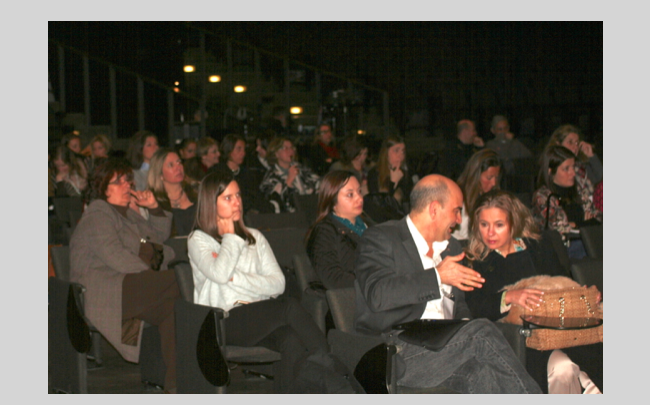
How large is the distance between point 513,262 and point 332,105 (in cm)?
804

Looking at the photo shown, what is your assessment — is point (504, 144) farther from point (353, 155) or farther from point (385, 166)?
point (385, 166)

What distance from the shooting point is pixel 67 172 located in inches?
291

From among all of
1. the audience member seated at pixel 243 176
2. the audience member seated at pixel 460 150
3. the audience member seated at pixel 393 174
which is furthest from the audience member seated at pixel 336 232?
the audience member seated at pixel 460 150

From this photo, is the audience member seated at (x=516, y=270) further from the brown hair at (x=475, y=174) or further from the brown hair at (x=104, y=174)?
the brown hair at (x=104, y=174)

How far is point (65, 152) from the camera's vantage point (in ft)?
24.2

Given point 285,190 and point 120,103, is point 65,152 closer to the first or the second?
point 285,190

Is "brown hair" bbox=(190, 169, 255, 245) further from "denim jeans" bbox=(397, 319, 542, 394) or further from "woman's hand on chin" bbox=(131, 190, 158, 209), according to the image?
"woman's hand on chin" bbox=(131, 190, 158, 209)

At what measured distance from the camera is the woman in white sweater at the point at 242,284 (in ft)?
11.0

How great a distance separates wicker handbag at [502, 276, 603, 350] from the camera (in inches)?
113

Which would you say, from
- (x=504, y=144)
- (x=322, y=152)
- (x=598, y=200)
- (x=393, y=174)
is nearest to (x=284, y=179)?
(x=393, y=174)

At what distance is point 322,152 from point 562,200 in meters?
4.63

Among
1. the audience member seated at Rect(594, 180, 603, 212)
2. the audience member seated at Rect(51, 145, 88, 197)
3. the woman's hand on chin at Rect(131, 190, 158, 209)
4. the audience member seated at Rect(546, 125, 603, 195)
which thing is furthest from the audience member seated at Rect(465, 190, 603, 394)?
the audience member seated at Rect(51, 145, 88, 197)

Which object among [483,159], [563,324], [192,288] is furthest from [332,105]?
[563,324]

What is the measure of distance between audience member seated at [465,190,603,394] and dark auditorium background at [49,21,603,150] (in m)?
7.93
